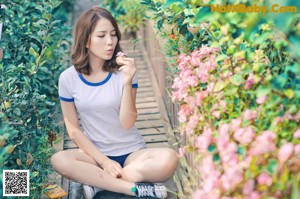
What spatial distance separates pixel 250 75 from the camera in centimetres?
229

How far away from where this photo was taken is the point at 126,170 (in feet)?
11.3

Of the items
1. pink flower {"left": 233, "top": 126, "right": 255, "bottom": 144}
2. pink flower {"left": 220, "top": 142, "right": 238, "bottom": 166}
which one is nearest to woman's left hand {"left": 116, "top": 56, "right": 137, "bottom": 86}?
pink flower {"left": 233, "top": 126, "right": 255, "bottom": 144}

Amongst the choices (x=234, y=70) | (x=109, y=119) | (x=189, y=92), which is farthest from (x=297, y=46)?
(x=109, y=119)

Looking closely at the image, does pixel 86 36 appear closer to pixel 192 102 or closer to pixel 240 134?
pixel 192 102

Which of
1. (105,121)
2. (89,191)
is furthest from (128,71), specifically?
(89,191)

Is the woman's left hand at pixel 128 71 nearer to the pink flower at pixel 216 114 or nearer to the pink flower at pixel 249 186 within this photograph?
the pink flower at pixel 216 114

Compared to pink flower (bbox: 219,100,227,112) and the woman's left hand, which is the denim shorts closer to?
the woman's left hand

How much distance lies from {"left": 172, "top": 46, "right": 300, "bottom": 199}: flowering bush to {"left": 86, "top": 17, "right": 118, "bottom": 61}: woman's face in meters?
0.85

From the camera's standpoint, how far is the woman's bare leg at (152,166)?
3342 mm

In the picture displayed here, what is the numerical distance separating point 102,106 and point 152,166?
1.56ft

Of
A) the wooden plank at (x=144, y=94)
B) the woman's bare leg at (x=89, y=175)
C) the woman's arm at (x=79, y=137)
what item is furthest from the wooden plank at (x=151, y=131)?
the woman's bare leg at (x=89, y=175)

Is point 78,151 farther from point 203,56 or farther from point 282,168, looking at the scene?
point 282,168

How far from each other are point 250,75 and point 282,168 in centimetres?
54

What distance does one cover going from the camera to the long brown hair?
3.42 metres
